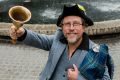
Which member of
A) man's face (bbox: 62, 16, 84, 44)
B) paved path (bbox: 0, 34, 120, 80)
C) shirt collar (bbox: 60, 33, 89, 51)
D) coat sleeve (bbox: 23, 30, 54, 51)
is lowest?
paved path (bbox: 0, 34, 120, 80)

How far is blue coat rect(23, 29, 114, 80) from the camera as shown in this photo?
2.77 meters

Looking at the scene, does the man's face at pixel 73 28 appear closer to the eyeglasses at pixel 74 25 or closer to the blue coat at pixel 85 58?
the eyeglasses at pixel 74 25

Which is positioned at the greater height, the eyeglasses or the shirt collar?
the eyeglasses

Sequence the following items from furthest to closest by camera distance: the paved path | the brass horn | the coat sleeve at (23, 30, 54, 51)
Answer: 1. the paved path
2. the coat sleeve at (23, 30, 54, 51)
3. the brass horn

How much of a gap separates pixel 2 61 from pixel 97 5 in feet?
15.8

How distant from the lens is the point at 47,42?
311 centimetres

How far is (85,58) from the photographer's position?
285 centimetres

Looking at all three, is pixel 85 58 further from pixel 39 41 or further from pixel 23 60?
pixel 23 60

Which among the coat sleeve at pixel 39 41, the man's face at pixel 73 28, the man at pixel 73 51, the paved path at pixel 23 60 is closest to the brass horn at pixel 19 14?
the man at pixel 73 51

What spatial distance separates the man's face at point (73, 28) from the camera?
2.88 m

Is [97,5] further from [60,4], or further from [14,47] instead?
[14,47]

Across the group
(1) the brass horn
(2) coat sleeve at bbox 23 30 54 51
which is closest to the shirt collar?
(2) coat sleeve at bbox 23 30 54 51

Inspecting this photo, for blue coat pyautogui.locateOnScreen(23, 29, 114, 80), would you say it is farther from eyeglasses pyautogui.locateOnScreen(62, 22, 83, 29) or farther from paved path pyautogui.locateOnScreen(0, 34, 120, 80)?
paved path pyautogui.locateOnScreen(0, 34, 120, 80)

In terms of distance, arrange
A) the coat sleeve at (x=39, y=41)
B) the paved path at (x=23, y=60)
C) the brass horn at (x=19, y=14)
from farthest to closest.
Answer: the paved path at (x=23, y=60)
the coat sleeve at (x=39, y=41)
the brass horn at (x=19, y=14)
